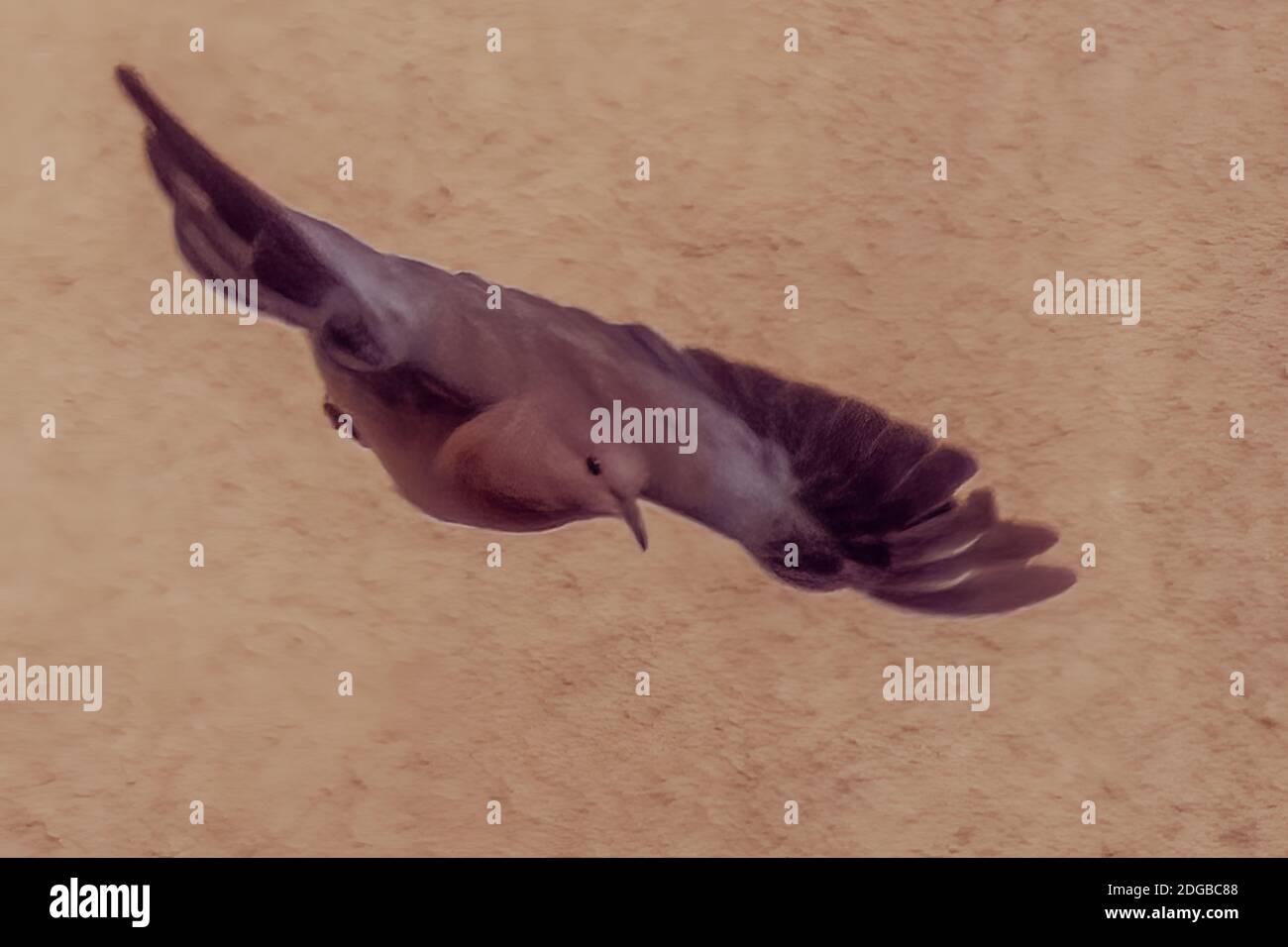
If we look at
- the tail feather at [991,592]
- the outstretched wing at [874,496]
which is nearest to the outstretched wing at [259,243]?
the outstretched wing at [874,496]

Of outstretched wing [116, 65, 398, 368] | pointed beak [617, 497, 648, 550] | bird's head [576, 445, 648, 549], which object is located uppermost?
outstretched wing [116, 65, 398, 368]

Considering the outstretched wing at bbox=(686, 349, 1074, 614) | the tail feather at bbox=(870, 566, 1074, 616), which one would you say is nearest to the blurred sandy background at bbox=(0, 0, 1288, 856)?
the tail feather at bbox=(870, 566, 1074, 616)

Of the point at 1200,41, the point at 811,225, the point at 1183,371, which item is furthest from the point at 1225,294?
the point at 811,225

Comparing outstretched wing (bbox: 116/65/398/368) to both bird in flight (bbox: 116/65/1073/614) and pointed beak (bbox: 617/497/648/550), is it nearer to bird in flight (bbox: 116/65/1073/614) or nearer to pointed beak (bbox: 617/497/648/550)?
bird in flight (bbox: 116/65/1073/614)

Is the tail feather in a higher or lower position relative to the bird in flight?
lower

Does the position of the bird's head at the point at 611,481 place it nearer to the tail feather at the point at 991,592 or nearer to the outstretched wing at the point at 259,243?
the outstretched wing at the point at 259,243

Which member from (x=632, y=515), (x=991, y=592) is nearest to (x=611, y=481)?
(x=632, y=515)
